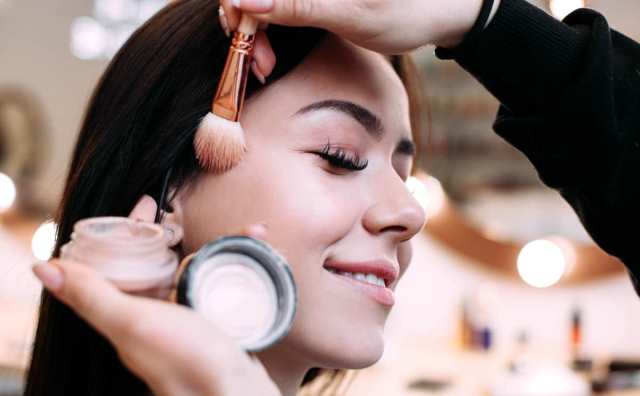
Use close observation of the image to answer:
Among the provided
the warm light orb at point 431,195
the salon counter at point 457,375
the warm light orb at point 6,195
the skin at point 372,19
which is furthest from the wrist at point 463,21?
the warm light orb at point 6,195

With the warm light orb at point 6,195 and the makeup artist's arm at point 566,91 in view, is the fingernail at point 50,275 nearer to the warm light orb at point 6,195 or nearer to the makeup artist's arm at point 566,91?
the makeup artist's arm at point 566,91

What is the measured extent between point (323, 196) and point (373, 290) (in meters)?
0.14

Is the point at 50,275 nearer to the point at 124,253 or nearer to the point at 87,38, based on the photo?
the point at 124,253

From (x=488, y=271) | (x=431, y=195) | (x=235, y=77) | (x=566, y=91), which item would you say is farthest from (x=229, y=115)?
(x=488, y=271)

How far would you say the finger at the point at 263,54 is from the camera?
817 mm

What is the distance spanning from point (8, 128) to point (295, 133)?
12.6 feet

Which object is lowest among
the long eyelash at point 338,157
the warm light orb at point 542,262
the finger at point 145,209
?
the warm light orb at point 542,262

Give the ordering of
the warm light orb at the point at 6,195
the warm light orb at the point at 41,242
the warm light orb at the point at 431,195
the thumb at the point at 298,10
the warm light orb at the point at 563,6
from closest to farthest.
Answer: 1. the thumb at the point at 298,10
2. the warm light orb at the point at 563,6
3. the warm light orb at the point at 431,195
4. the warm light orb at the point at 41,242
5. the warm light orb at the point at 6,195

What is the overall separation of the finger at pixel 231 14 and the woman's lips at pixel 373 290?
322 mm

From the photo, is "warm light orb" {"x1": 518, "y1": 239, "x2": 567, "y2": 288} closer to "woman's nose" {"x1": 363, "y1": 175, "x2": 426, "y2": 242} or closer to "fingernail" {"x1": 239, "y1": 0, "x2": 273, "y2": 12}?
"woman's nose" {"x1": 363, "y1": 175, "x2": 426, "y2": 242}

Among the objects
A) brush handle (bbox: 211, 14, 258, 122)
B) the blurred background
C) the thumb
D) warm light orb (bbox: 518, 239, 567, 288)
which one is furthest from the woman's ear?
warm light orb (bbox: 518, 239, 567, 288)

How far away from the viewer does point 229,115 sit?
0.80 meters

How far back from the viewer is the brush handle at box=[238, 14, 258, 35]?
74 cm

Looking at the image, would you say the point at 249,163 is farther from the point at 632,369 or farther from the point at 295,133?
the point at 632,369
